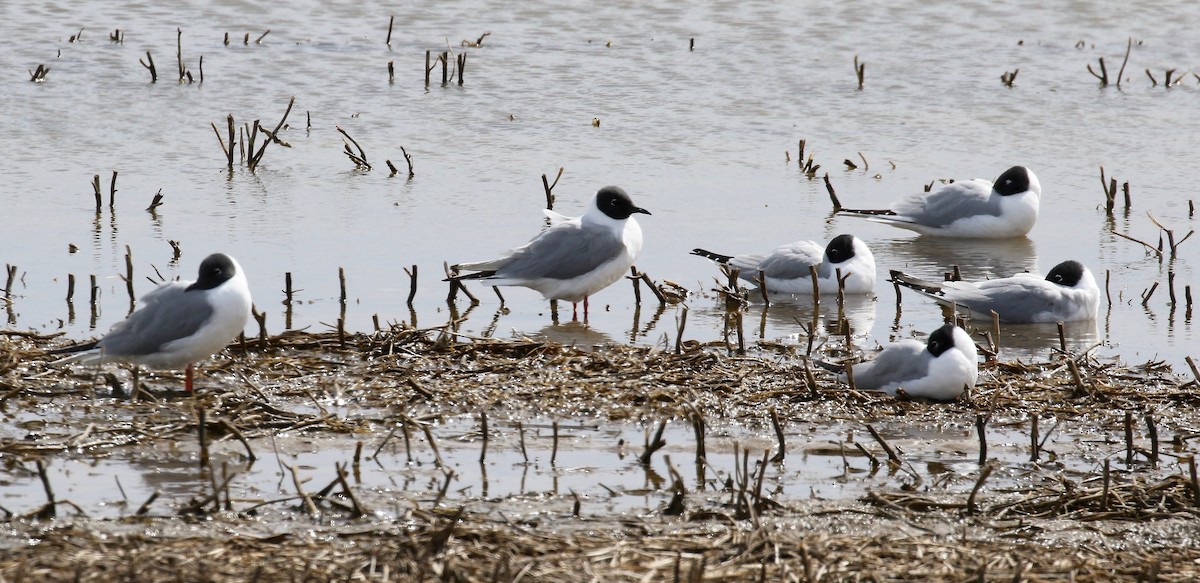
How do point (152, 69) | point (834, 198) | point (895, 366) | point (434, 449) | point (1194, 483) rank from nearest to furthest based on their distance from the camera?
point (1194, 483), point (434, 449), point (895, 366), point (834, 198), point (152, 69)

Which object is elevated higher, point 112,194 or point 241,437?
point 112,194

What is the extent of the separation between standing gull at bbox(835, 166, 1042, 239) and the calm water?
20 centimetres

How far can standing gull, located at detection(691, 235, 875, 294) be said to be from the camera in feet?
33.7

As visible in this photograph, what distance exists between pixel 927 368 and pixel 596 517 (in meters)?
2.33

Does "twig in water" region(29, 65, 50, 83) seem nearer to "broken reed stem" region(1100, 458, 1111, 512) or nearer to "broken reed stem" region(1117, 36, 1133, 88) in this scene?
"broken reed stem" region(1117, 36, 1133, 88)

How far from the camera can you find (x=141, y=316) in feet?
23.6

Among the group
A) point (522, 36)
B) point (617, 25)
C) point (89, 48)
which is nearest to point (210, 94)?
point (89, 48)

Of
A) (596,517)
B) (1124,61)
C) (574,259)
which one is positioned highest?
(1124,61)

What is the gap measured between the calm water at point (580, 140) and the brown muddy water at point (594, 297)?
0.06 meters

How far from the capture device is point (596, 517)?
5281 mm

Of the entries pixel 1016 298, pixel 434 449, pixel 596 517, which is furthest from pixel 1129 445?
pixel 1016 298

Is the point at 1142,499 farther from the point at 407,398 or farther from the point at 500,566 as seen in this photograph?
the point at 407,398

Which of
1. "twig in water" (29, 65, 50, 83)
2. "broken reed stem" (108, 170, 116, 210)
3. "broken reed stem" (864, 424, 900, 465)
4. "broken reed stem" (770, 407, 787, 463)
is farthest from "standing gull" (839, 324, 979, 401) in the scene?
"twig in water" (29, 65, 50, 83)

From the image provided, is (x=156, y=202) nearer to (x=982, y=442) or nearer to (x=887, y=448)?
(x=887, y=448)
